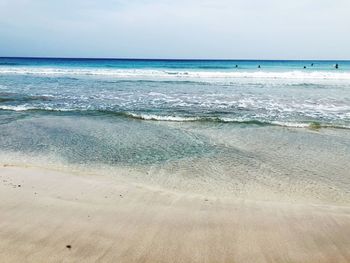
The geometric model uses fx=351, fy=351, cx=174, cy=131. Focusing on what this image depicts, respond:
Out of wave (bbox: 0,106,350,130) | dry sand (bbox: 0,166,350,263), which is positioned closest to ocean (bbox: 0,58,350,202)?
wave (bbox: 0,106,350,130)

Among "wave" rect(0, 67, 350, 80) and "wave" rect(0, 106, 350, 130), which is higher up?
"wave" rect(0, 67, 350, 80)

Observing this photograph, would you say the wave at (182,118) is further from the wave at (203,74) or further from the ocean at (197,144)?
the wave at (203,74)

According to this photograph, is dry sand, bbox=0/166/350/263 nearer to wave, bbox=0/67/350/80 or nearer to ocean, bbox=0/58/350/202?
ocean, bbox=0/58/350/202

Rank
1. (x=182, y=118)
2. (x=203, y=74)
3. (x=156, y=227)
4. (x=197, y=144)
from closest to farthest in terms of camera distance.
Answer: (x=156, y=227) → (x=197, y=144) → (x=182, y=118) → (x=203, y=74)

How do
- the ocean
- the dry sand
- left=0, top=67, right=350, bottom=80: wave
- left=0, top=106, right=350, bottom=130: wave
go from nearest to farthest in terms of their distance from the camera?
the dry sand
the ocean
left=0, top=106, right=350, bottom=130: wave
left=0, top=67, right=350, bottom=80: wave

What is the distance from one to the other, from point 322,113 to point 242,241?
10.3 meters

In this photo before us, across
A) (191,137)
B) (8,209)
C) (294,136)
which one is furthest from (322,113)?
(8,209)

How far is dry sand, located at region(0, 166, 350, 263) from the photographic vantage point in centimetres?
356

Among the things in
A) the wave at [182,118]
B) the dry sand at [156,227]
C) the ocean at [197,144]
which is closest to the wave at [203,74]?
the wave at [182,118]

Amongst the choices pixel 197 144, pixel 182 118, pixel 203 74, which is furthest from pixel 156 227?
pixel 203 74

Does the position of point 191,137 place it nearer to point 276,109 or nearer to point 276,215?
point 276,215

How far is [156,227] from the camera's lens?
13.5 ft

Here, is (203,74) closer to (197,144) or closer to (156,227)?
(197,144)

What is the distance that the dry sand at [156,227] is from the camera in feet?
11.7
